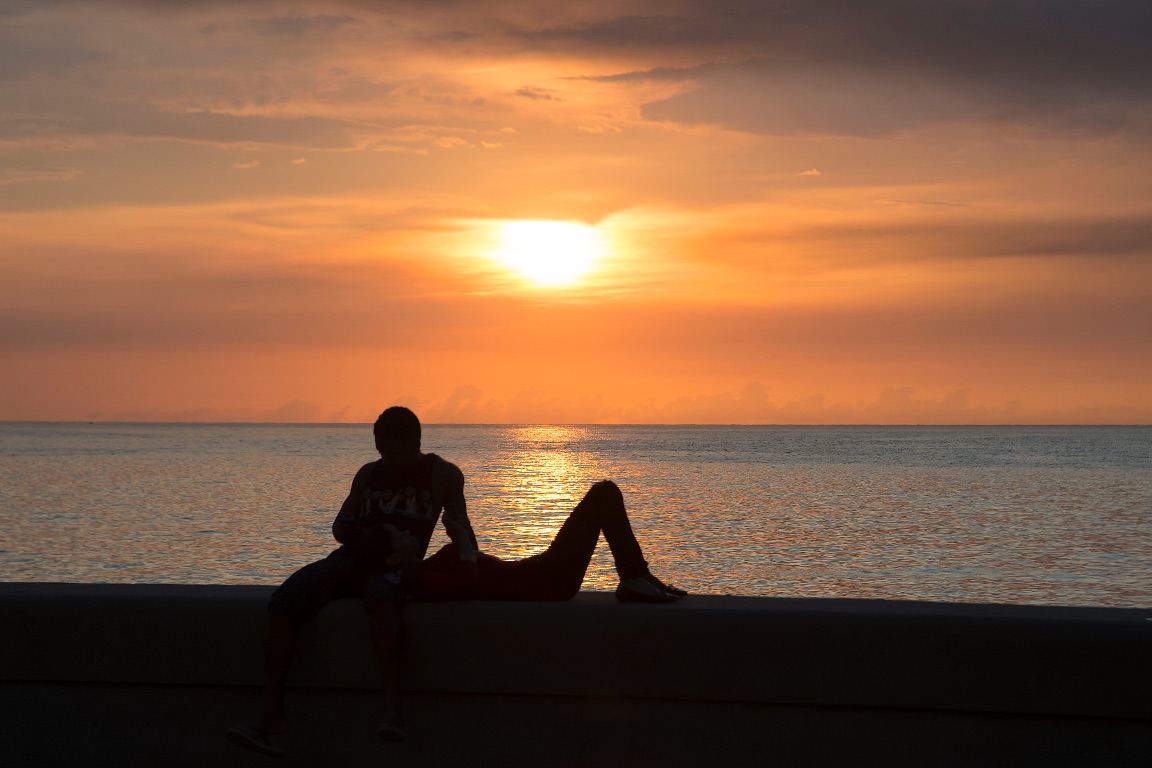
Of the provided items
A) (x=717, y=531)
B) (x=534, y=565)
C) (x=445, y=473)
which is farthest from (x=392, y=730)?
(x=717, y=531)

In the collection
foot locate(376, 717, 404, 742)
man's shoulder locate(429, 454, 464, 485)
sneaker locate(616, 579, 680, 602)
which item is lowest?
foot locate(376, 717, 404, 742)

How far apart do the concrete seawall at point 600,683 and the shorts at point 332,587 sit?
0.32 feet

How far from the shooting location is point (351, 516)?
211 inches

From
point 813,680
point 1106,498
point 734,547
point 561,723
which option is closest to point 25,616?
point 561,723

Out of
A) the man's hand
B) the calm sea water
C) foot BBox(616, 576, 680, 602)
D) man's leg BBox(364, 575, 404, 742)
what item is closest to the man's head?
the man's hand

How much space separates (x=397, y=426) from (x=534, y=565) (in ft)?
3.01

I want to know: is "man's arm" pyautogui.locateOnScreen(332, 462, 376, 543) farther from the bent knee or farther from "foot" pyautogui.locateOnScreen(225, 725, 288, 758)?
the bent knee

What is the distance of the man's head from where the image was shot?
5.27 metres

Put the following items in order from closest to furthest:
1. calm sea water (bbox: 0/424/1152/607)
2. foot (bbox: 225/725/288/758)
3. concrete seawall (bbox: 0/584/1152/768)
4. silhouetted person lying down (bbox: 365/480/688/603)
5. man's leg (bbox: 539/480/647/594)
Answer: concrete seawall (bbox: 0/584/1152/768) → foot (bbox: 225/725/288/758) → silhouetted person lying down (bbox: 365/480/688/603) → man's leg (bbox: 539/480/647/594) → calm sea water (bbox: 0/424/1152/607)

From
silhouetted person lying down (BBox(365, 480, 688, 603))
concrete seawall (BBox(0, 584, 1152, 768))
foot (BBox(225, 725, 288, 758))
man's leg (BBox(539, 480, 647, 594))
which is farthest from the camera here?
man's leg (BBox(539, 480, 647, 594))

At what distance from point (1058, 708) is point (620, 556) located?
1964 millimetres

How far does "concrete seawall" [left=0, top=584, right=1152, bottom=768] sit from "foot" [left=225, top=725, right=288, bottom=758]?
0.21 metres

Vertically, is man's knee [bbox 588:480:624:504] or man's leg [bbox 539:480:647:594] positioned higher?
man's knee [bbox 588:480:624:504]

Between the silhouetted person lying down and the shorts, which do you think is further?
the silhouetted person lying down
